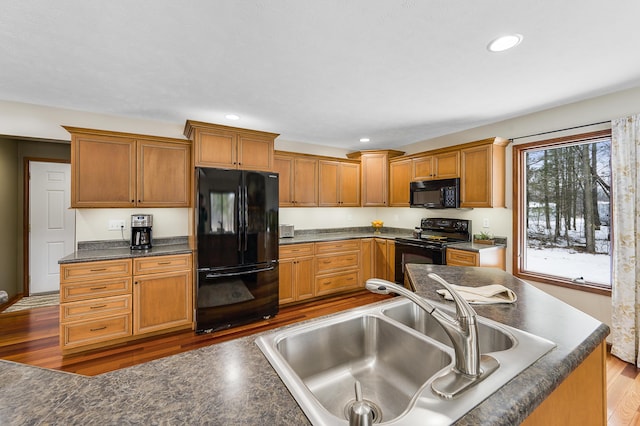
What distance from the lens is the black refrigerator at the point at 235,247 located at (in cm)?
301

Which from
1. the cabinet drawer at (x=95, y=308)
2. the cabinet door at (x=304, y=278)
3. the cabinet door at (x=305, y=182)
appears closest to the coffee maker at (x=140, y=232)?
the cabinet drawer at (x=95, y=308)

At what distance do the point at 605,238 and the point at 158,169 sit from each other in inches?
191

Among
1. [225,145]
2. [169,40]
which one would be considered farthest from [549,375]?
→ [225,145]

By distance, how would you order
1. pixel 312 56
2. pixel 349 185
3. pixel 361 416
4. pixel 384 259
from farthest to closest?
pixel 349 185
pixel 384 259
pixel 312 56
pixel 361 416

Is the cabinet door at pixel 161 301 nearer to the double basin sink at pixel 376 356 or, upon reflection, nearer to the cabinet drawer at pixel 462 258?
the double basin sink at pixel 376 356

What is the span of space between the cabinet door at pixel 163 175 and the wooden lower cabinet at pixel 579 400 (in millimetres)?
3549

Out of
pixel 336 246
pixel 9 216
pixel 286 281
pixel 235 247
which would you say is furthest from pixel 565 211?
pixel 9 216

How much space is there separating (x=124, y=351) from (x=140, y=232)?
1226 mm

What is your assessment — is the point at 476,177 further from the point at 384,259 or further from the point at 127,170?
the point at 127,170

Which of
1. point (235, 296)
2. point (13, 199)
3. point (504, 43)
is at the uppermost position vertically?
point (504, 43)

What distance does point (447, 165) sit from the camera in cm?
383

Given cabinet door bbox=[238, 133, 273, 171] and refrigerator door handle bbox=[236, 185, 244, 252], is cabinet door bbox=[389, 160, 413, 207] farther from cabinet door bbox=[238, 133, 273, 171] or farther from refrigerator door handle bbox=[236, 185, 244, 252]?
refrigerator door handle bbox=[236, 185, 244, 252]

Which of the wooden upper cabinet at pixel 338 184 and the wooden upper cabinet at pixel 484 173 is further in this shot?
the wooden upper cabinet at pixel 338 184

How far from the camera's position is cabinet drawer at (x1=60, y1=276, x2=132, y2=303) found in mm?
2541
